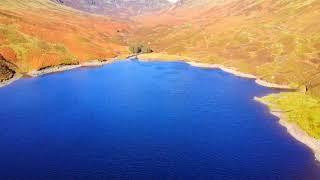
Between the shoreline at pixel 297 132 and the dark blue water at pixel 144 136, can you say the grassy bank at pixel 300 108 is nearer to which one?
the shoreline at pixel 297 132

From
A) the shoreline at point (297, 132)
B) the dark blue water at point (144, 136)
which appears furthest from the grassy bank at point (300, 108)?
the dark blue water at point (144, 136)

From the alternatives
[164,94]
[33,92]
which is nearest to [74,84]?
[33,92]

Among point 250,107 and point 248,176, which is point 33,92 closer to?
point 250,107

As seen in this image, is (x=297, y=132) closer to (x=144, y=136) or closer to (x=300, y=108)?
(x=300, y=108)

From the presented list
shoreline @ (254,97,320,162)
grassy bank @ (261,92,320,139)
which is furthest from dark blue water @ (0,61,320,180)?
grassy bank @ (261,92,320,139)

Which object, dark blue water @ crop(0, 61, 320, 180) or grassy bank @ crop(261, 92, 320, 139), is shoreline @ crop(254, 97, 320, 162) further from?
dark blue water @ crop(0, 61, 320, 180)

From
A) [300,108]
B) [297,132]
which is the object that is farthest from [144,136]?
[300,108]
